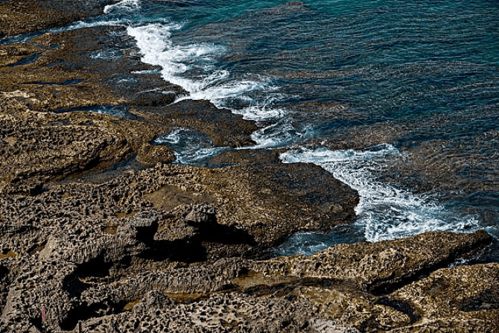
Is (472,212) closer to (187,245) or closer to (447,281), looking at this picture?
(447,281)

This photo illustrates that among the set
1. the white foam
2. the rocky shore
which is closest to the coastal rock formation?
the white foam

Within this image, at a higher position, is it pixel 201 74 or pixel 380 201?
pixel 201 74

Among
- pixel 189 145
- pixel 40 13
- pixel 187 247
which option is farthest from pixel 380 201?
pixel 40 13

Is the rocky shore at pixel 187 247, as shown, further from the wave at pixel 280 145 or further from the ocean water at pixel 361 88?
the ocean water at pixel 361 88

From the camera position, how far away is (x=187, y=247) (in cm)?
2609

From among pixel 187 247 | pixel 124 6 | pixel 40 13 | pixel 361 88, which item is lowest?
pixel 187 247

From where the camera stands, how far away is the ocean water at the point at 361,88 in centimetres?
3172

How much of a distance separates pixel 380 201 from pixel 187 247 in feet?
32.2

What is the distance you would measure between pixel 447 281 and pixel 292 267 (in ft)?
18.1

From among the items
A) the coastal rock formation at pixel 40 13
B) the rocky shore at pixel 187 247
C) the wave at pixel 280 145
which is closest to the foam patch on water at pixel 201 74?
the wave at pixel 280 145

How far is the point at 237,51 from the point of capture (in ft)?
163

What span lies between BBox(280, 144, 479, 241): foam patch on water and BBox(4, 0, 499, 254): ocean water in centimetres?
8

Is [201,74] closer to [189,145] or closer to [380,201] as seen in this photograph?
[189,145]

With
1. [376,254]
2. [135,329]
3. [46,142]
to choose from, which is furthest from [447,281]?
[46,142]
